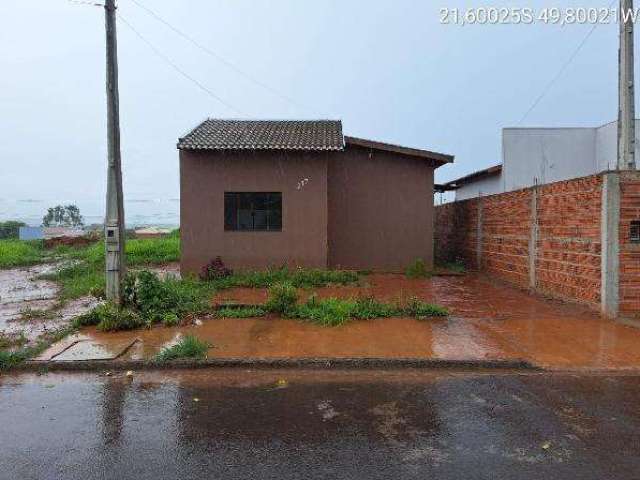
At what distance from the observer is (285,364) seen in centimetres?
645

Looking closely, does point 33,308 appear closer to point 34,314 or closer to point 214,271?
point 34,314

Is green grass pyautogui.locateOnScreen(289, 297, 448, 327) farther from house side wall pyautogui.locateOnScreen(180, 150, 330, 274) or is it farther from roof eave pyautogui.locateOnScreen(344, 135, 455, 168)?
roof eave pyautogui.locateOnScreen(344, 135, 455, 168)

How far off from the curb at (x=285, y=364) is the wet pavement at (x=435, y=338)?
12 cm

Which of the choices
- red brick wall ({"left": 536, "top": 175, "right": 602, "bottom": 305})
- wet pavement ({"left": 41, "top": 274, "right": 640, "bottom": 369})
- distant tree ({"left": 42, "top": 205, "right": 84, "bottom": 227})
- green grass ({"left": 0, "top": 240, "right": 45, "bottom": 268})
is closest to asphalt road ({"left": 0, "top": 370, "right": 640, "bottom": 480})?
wet pavement ({"left": 41, "top": 274, "right": 640, "bottom": 369})

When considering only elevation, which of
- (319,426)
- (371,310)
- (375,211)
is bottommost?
(319,426)

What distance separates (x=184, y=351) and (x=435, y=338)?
3.57 m

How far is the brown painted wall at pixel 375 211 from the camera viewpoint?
52.5ft

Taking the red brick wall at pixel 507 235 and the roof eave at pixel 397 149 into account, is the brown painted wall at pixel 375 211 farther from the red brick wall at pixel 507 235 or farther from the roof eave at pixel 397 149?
the red brick wall at pixel 507 235

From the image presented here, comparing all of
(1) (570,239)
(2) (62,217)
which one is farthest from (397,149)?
(2) (62,217)

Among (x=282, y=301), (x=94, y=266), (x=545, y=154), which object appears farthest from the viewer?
(x=545, y=154)

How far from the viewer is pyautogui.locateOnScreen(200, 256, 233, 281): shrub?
13.5 m

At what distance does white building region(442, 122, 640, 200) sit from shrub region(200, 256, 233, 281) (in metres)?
13.4

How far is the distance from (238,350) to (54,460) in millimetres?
3156

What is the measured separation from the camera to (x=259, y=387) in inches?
225
